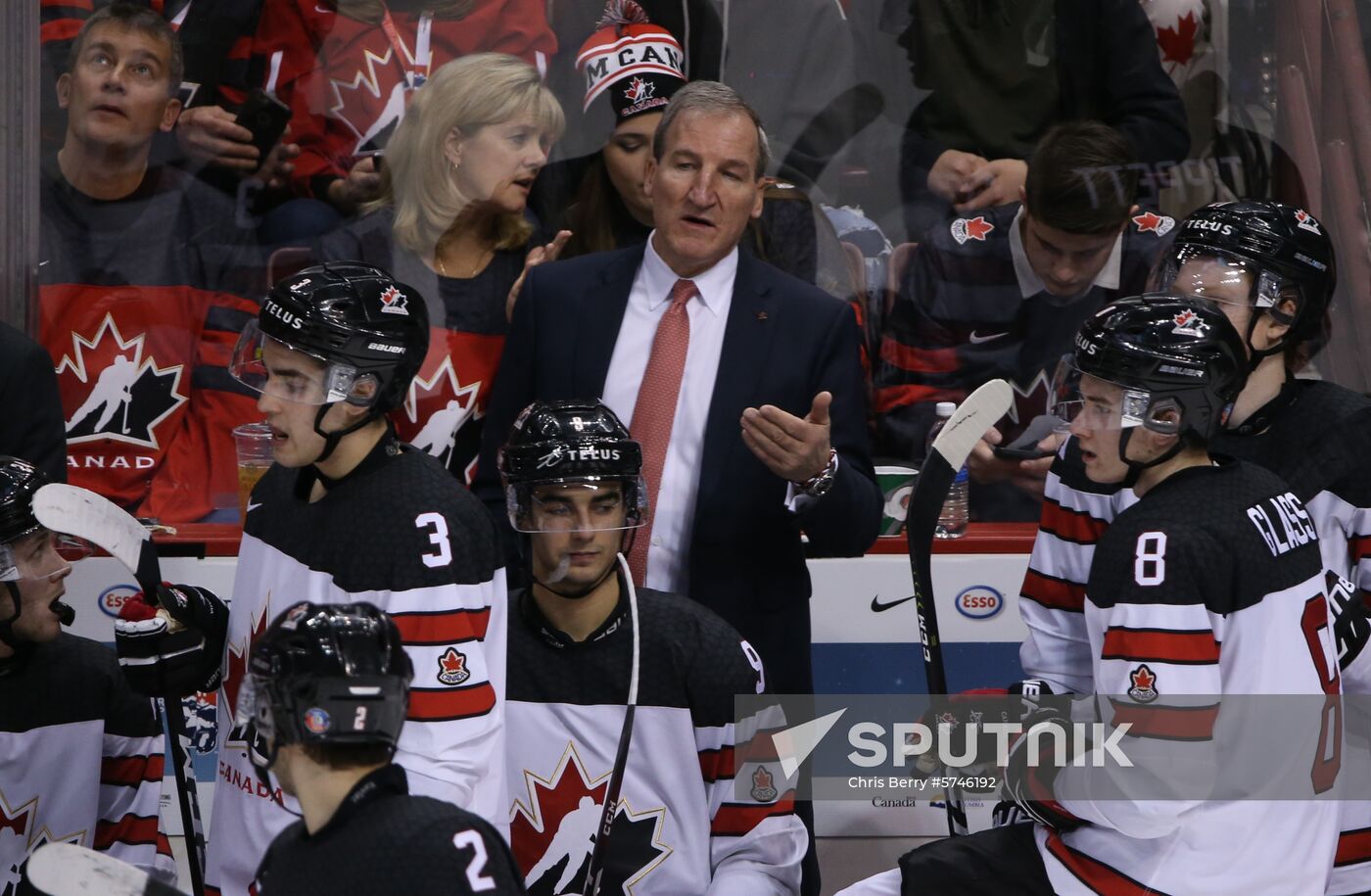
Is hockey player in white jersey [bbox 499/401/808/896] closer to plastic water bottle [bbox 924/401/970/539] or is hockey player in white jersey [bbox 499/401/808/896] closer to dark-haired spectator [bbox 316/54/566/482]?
dark-haired spectator [bbox 316/54/566/482]

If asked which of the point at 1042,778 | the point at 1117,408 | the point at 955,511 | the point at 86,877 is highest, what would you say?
the point at 1117,408

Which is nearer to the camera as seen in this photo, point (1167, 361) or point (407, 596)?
point (407, 596)

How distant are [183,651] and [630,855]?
75cm

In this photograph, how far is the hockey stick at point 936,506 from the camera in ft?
9.42

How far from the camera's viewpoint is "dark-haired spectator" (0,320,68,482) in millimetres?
3072

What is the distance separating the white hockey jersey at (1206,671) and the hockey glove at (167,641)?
4.32ft

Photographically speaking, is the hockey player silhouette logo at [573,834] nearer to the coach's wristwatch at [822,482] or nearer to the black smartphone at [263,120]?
the coach's wristwatch at [822,482]

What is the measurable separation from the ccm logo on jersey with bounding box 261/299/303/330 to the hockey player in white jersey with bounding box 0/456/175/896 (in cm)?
69

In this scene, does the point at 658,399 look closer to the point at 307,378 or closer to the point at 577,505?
the point at 577,505

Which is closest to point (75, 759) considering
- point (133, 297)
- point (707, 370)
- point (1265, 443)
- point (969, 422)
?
point (707, 370)

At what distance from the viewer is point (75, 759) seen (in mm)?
2766

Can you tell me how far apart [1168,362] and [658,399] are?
3.04ft

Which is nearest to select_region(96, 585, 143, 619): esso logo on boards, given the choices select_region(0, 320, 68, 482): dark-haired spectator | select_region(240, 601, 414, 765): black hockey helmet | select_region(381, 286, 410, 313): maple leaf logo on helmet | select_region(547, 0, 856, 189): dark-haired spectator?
select_region(0, 320, 68, 482): dark-haired spectator

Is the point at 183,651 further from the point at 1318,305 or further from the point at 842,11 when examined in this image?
the point at 842,11
